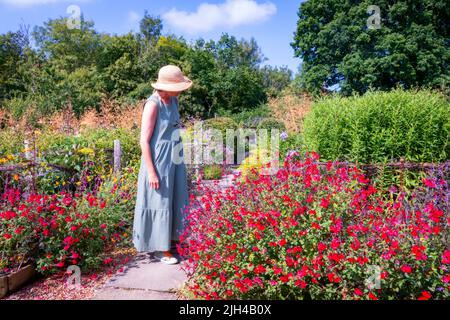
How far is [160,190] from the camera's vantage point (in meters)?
3.04

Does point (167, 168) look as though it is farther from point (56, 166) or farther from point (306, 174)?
point (56, 166)

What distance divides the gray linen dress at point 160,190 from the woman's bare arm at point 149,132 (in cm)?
5

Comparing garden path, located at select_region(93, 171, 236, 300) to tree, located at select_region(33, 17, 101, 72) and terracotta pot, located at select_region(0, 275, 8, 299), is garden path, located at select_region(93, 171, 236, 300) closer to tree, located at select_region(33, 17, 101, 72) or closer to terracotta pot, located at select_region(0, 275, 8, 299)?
terracotta pot, located at select_region(0, 275, 8, 299)

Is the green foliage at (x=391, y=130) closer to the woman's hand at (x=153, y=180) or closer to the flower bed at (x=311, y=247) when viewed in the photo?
the flower bed at (x=311, y=247)

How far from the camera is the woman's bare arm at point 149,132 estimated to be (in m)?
2.94

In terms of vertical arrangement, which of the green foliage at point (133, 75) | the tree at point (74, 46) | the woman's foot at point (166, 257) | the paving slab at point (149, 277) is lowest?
the paving slab at point (149, 277)

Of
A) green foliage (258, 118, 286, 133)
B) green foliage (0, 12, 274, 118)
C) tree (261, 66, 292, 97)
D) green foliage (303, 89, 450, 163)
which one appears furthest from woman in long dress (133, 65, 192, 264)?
tree (261, 66, 292, 97)

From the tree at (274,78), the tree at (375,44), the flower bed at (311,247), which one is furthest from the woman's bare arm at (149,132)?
the tree at (274,78)

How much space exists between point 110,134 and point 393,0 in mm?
20530

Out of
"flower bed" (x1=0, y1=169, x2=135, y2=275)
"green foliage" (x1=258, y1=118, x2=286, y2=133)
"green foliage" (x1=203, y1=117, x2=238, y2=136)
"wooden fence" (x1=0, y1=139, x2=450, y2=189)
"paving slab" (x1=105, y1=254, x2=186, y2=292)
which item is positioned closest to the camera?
"paving slab" (x1=105, y1=254, x2=186, y2=292)

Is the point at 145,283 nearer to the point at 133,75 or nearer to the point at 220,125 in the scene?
the point at 220,125

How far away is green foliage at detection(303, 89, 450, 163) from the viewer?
4.10 metres

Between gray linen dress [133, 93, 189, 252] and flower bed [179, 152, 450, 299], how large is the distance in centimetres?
38
